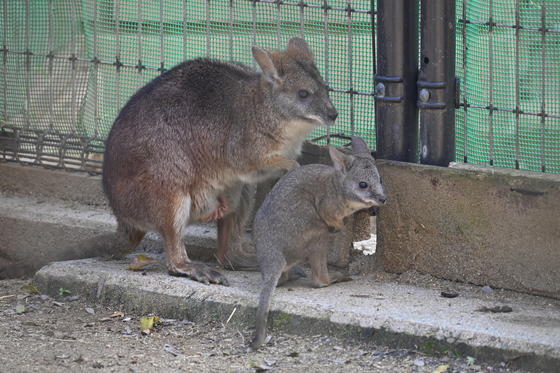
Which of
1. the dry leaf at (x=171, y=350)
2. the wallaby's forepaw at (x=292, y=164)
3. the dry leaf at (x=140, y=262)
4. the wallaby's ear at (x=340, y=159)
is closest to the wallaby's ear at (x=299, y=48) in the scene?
the wallaby's forepaw at (x=292, y=164)

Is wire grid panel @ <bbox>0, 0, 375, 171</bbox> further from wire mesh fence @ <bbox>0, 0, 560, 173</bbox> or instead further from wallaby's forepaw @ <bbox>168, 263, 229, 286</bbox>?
wallaby's forepaw @ <bbox>168, 263, 229, 286</bbox>

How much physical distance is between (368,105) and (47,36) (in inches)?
115

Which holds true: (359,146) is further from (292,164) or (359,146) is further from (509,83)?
(509,83)

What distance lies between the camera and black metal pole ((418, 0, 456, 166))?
606 centimetres

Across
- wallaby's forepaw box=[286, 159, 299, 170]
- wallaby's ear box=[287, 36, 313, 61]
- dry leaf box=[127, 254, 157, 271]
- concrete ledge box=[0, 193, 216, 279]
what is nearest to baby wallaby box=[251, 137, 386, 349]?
wallaby's forepaw box=[286, 159, 299, 170]

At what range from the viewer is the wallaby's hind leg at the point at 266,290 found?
214 inches

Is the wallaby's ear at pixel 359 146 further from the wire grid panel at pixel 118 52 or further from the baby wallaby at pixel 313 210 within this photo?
the wire grid panel at pixel 118 52

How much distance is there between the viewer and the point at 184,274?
6312mm

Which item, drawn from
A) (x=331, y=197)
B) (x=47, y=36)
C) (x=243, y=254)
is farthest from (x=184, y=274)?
(x=47, y=36)

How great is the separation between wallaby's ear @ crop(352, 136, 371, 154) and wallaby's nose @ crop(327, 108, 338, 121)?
0.70 ft

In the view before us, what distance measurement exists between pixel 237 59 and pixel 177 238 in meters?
1.57

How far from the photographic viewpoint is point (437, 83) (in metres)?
6.10

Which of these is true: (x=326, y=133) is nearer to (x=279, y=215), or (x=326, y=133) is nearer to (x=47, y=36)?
(x=279, y=215)

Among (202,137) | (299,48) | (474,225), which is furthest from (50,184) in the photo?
(474,225)
